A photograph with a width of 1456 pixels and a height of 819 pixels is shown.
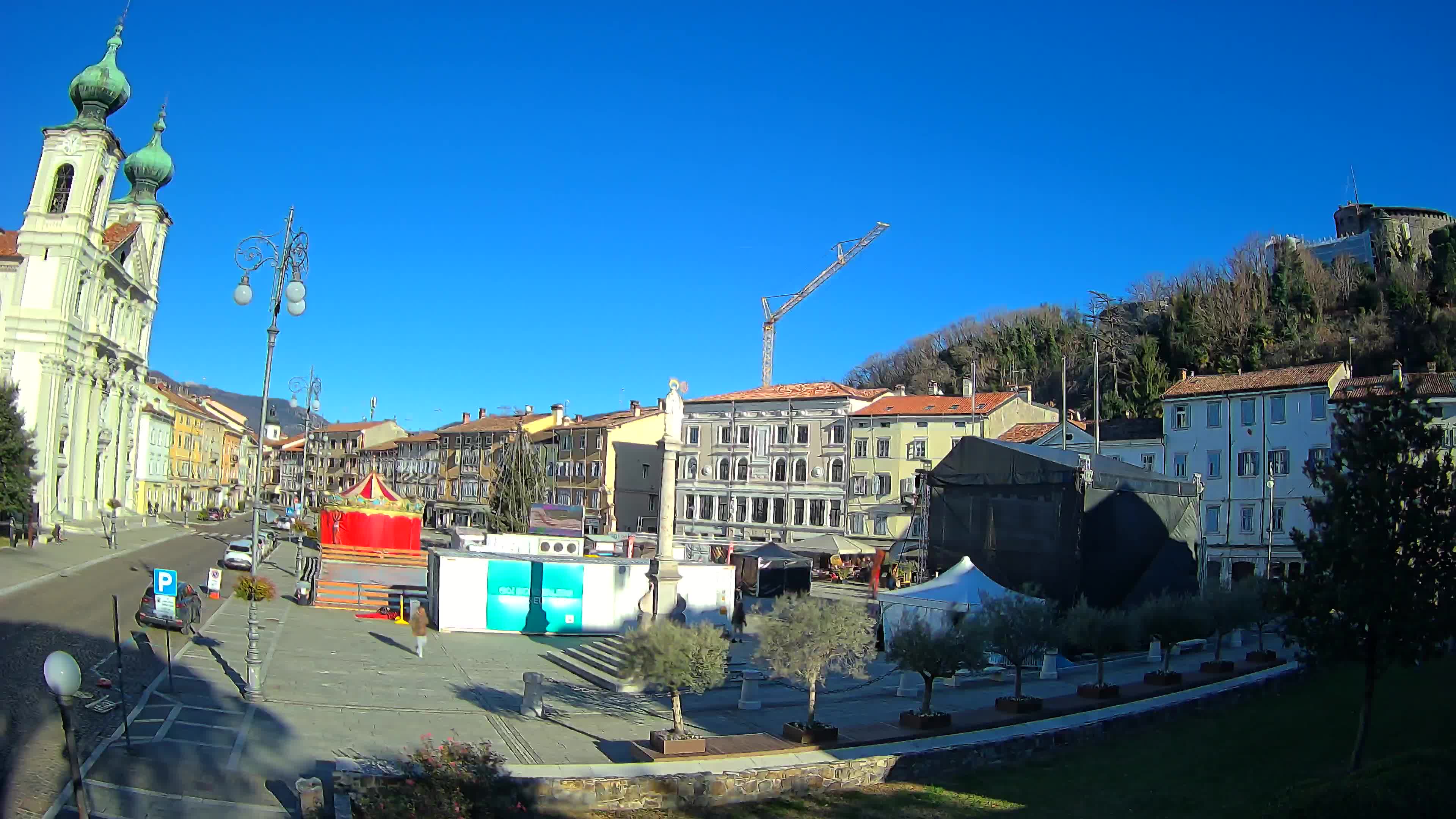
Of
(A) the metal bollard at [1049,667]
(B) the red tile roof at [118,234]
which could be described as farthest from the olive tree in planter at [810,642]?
(B) the red tile roof at [118,234]

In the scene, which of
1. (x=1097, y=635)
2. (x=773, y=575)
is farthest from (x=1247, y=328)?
(x=1097, y=635)

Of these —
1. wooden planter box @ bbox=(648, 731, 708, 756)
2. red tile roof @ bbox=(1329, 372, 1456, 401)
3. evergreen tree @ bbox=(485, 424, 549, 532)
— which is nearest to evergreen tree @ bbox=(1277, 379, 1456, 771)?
wooden planter box @ bbox=(648, 731, 708, 756)

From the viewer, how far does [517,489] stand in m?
63.4

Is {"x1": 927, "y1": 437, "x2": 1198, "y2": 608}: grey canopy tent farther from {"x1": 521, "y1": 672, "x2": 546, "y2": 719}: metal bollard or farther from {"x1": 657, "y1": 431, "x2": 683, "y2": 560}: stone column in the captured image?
{"x1": 521, "y1": 672, "x2": 546, "y2": 719}: metal bollard

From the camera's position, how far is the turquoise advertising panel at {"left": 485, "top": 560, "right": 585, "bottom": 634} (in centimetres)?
2827

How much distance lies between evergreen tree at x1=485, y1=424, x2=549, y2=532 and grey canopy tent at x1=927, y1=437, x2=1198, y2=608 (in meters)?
33.1

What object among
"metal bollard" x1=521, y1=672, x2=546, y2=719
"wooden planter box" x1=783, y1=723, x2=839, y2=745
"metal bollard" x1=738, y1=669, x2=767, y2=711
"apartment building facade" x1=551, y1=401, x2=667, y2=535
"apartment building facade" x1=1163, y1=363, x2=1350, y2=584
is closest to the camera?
"wooden planter box" x1=783, y1=723, x2=839, y2=745

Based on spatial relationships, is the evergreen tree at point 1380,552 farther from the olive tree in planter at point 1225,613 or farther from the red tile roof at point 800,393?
the red tile roof at point 800,393

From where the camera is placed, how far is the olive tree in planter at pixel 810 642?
15.5 meters

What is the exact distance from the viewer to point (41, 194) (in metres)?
51.5

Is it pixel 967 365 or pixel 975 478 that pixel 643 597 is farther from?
pixel 967 365

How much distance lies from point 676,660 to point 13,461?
115ft

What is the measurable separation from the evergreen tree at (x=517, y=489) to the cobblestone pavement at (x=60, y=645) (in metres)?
22.0

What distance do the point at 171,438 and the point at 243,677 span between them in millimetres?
76844
